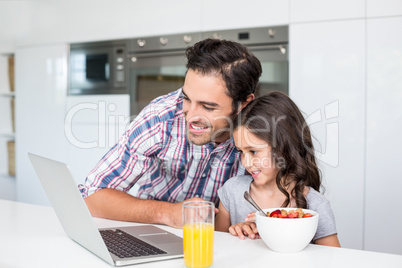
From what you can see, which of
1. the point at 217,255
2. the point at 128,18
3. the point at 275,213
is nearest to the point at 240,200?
the point at 275,213

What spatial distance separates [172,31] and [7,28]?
1570 millimetres

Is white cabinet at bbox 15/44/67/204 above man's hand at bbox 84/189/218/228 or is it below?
above

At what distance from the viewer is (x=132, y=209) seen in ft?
4.45

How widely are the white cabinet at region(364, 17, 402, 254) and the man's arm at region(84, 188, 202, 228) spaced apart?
142cm

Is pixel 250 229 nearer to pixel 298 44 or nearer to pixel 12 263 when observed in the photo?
pixel 12 263

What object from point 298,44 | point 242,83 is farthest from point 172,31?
point 242,83

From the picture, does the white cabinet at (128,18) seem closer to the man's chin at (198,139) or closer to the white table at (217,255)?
the man's chin at (198,139)

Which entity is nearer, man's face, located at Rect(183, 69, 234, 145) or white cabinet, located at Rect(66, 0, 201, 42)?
man's face, located at Rect(183, 69, 234, 145)

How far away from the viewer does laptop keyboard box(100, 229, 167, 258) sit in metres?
0.93

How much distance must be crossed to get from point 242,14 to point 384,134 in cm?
106

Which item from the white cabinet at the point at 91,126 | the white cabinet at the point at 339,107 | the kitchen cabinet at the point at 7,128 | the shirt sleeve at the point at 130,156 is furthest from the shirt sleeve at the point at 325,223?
the kitchen cabinet at the point at 7,128

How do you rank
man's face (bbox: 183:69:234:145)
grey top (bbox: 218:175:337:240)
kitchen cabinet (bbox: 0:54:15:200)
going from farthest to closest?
1. kitchen cabinet (bbox: 0:54:15:200)
2. man's face (bbox: 183:69:234:145)
3. grey top (bbox: 218:175:337:240)

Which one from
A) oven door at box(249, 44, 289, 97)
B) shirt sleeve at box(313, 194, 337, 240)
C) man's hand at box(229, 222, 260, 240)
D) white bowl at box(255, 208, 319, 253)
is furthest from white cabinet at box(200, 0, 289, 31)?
white bowl at box(255, 208, 319, 253)

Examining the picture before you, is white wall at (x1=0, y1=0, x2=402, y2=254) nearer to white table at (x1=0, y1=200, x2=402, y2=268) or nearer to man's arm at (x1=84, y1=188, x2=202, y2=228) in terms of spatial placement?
man's arm at (x1=84, y1=188, x2=202, y2=228)
